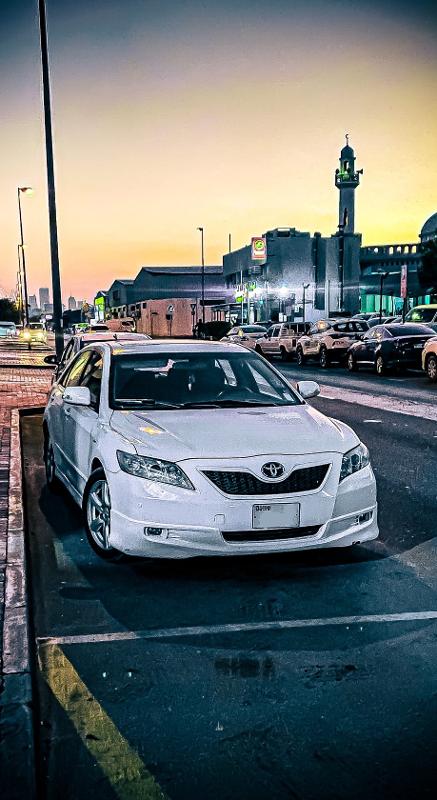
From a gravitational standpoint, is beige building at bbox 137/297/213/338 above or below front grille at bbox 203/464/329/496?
below

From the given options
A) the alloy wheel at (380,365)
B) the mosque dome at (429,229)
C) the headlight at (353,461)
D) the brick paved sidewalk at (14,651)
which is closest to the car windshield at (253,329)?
the alloy wheel at (380,365)

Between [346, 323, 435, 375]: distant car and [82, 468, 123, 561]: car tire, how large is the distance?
747 inches

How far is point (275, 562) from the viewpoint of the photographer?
5.50 m

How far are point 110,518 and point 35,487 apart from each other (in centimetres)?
336

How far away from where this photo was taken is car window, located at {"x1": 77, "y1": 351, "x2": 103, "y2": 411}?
644cm

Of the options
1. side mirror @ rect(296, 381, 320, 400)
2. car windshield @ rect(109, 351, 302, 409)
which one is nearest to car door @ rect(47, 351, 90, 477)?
car windshield @ rect(109, 351, 302, 409)

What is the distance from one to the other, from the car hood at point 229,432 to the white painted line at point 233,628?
1046 mm

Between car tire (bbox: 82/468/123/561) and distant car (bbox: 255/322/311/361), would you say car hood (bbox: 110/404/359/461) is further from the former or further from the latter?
distant car (bbox: 255/322/311/361)

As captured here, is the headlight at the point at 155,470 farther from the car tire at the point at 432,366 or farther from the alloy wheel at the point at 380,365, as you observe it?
the alloy wheel at the point at 380,365

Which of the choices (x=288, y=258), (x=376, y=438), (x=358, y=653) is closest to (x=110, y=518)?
(x=358, y=653)

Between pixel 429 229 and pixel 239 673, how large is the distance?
478 ft

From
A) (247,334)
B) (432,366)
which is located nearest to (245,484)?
(432,366)

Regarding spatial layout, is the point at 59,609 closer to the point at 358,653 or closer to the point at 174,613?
the point at 174,613

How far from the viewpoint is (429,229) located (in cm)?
14025
